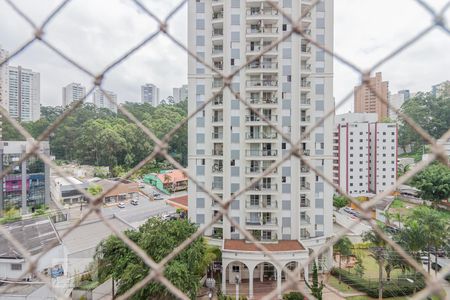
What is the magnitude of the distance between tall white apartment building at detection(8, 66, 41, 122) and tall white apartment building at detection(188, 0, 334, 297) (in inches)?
241

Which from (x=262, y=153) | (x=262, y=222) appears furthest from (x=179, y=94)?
(x=262, y=222)

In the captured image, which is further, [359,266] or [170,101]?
[170,101]

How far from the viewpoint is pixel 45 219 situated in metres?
6.89

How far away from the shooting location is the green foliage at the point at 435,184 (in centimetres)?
1019

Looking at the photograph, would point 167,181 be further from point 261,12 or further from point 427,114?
point 427,114

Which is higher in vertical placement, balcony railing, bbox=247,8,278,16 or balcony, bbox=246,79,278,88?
balcony railing, bbox=247,8,278,16

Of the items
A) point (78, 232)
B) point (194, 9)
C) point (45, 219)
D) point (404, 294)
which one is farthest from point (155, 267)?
point (45, 219)

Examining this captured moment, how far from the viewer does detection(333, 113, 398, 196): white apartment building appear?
37.0 feet

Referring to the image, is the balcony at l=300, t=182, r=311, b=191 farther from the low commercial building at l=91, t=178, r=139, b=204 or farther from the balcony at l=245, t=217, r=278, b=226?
the low commercial building at l=91, t=178, r=139, b=204

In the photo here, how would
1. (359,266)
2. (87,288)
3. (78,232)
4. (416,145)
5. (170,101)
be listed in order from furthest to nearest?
1. (170,101)
2. (416,145)
3. (78,232)
4. (359,266)
5. (87,288)

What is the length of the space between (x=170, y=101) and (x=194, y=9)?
1128 cm

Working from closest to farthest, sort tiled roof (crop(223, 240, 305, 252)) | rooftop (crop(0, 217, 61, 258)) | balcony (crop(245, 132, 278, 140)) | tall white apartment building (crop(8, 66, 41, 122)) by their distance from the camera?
rooftop (crop(0, 217, 61, 258)) → tiled roof (crop(223, 240, 305, 252)) → balcony (crop(245, 132, 278, 140)) → tall white apartment building (crop(8, 66, 41, 122))

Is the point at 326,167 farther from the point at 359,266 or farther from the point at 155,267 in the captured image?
the point at 155,267

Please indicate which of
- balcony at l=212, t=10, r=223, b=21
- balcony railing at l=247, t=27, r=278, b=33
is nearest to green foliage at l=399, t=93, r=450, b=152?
balcony railing at l=247, t=27, r=278, b=33
